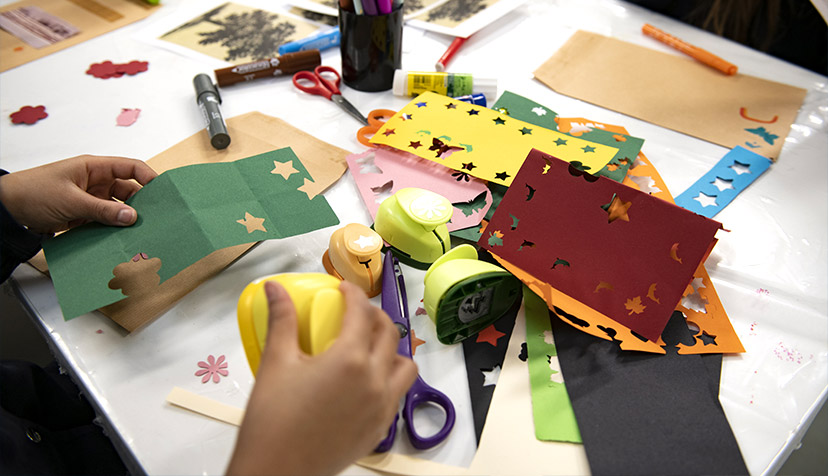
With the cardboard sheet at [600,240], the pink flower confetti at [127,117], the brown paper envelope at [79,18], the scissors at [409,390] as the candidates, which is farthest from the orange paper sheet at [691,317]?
the brown paper envelope at [79,18]

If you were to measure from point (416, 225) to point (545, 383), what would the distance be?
208 mm

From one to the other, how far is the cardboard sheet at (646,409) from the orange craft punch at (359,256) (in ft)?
0.65

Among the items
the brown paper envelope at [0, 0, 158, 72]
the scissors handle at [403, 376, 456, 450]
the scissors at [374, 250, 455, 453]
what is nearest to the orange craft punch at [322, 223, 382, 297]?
the scissors at [374, 250, 455, 453]

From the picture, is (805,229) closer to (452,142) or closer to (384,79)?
(452,142)

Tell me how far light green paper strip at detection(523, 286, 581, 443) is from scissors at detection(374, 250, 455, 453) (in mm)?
83

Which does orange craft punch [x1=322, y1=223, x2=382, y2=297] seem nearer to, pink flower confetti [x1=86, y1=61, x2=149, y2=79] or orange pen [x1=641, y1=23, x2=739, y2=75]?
pink flower confetti [x1=86, y1=61, x2=149, y2=79]

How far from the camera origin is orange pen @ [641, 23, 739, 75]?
3.03 feet

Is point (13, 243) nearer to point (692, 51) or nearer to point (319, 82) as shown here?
point (319, 82)

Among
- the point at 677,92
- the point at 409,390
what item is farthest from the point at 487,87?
the point at 409,390

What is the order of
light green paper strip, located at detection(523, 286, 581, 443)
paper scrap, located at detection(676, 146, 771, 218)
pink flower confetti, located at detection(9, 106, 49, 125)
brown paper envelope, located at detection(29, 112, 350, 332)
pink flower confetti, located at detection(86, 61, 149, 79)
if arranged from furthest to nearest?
pink flower confetti, located at detection(86, 61, 149, 79)
pink flower confetti, located at detection(9, 106, 49, 125)
paper scrap, located at detection(676, 146, 771, 218)
brown paper envelope, located at detection(29, 112, 350, 332)
light green paper strip, located at detection(523, 286, 581, 443)

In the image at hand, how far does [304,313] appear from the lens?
373 millimetres

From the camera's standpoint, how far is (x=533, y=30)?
1041mm

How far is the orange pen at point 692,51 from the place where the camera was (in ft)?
3.03

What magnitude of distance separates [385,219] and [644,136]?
471mm
